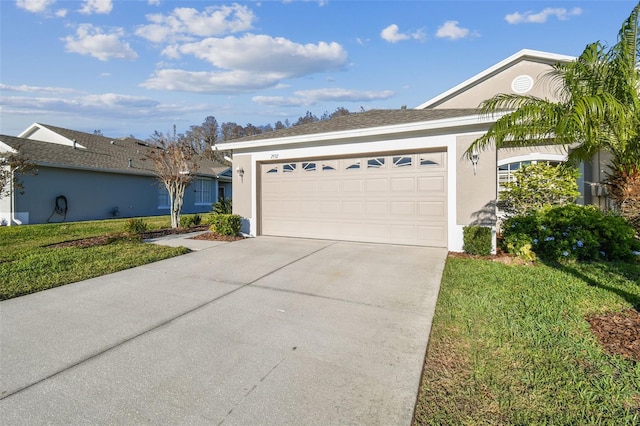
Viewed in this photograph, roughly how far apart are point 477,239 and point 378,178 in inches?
112

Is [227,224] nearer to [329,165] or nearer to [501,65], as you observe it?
[329,165]

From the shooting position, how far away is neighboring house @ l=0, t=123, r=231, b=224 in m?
13.7

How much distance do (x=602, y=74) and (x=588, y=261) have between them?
3457 millimetres

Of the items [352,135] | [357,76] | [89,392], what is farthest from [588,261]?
[357,76]

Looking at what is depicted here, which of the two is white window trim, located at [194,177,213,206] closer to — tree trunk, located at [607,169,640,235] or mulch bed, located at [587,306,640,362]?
tree trunk, located at [607,169,640,235]

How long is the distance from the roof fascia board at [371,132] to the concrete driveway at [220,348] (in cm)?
358

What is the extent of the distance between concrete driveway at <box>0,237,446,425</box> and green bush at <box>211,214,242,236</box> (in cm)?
390

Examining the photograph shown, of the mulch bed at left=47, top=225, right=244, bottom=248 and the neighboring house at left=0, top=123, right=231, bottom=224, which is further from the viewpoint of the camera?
the neighboring house at left=0, top=123, right=231, bottom=224

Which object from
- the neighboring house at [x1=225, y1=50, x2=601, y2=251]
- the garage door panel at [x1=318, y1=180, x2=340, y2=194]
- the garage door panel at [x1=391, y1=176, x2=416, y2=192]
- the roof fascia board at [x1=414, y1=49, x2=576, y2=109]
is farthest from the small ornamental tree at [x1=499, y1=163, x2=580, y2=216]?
the roof fascia board at [x1=414, y1=49, x2=576, y2=109]

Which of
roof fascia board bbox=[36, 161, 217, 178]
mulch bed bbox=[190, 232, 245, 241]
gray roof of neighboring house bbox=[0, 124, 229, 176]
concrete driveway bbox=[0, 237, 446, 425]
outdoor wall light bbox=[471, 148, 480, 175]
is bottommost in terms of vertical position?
concrete driveway bbox=[0, 237, 446, 425]

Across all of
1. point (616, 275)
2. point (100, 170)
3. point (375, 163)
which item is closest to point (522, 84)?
point (375, 163)

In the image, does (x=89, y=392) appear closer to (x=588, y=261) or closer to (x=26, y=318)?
(x=26, y=318)

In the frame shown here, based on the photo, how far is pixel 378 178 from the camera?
333 inches

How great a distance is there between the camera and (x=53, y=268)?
20.1ft
